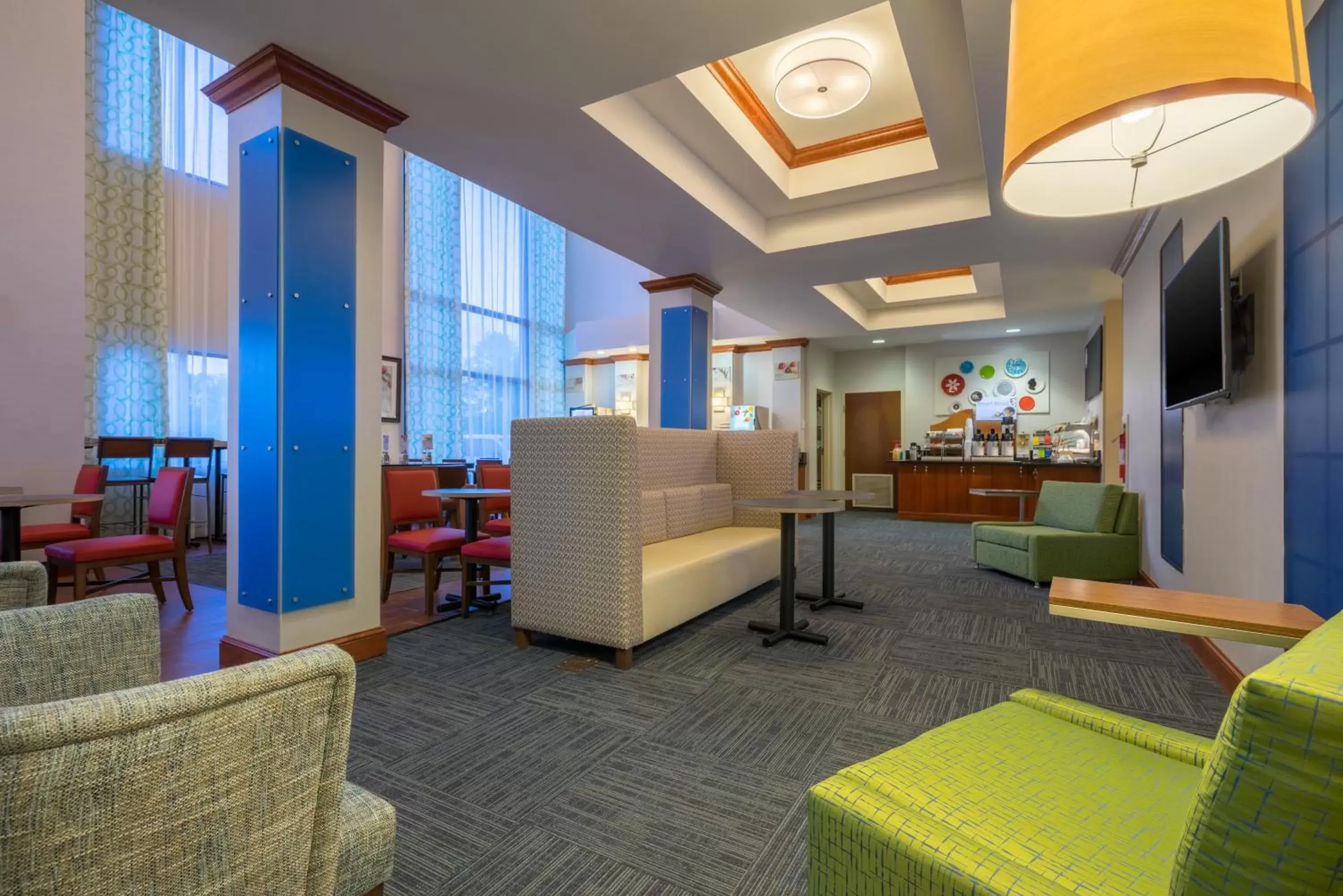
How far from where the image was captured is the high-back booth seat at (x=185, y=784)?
491 millimetres

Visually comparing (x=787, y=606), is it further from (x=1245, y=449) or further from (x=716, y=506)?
(x=1245, y=449)

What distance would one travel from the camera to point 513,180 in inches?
159

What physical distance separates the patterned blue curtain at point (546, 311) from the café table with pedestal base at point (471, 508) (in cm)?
651

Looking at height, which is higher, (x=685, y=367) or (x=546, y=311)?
(x=546, y=311)

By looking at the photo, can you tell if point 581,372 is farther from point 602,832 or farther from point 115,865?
point 115,865

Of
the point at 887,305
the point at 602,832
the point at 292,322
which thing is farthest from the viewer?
the point at 887,305

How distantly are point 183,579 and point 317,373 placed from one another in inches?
85.2

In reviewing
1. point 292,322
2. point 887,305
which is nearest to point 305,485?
point 292,322

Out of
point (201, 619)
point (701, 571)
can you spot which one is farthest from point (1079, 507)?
point (201, 619)

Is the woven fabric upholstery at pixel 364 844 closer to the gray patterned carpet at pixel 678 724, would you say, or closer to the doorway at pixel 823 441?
the gray patterned carpet at pixel 678 724

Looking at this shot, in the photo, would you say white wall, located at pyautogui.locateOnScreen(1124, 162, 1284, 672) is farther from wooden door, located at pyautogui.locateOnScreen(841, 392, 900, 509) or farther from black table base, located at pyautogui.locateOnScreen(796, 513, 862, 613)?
wooden door, located at pyautogui.locateOnScreen(841, 392, 900, 509)

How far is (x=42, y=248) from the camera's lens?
5.11 meters

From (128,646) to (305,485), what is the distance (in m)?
1.97

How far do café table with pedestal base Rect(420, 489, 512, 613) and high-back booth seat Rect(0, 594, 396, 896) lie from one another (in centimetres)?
280
